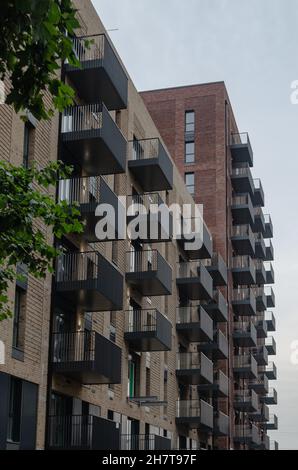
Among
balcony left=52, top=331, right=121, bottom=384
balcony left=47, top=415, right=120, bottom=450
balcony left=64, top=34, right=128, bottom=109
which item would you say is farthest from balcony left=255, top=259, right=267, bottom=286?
balcony left=47, top=415, right=120, bottom=450

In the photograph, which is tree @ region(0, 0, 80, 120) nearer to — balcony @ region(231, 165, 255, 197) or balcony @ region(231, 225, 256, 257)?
balcony @ region(231, 225, 256, 257)

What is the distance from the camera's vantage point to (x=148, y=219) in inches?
1383

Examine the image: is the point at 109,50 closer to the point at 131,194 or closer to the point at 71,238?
the point at 71,238

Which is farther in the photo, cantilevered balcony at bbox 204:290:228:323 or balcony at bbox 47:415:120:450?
cantilevered balcony at bbox 204:290:228:323

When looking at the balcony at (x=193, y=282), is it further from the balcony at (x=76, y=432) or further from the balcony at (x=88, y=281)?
the balcony at (x=76, y=432)

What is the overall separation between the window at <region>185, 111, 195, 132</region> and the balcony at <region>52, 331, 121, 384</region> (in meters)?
36.6

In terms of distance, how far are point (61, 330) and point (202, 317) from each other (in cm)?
1790

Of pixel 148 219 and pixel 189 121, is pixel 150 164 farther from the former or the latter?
pixel 189 121

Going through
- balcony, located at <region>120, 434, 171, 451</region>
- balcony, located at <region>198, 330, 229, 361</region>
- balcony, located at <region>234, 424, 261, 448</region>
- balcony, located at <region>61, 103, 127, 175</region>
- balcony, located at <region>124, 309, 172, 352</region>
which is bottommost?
balcony, located at <region>120, 434, 171, 451</region>

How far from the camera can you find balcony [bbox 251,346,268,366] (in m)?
74.1

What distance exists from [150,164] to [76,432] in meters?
13.1

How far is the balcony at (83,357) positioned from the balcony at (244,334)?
3710cm

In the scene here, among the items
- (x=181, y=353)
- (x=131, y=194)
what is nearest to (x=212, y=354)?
(x=181, y=353)

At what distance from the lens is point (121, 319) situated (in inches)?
1302
